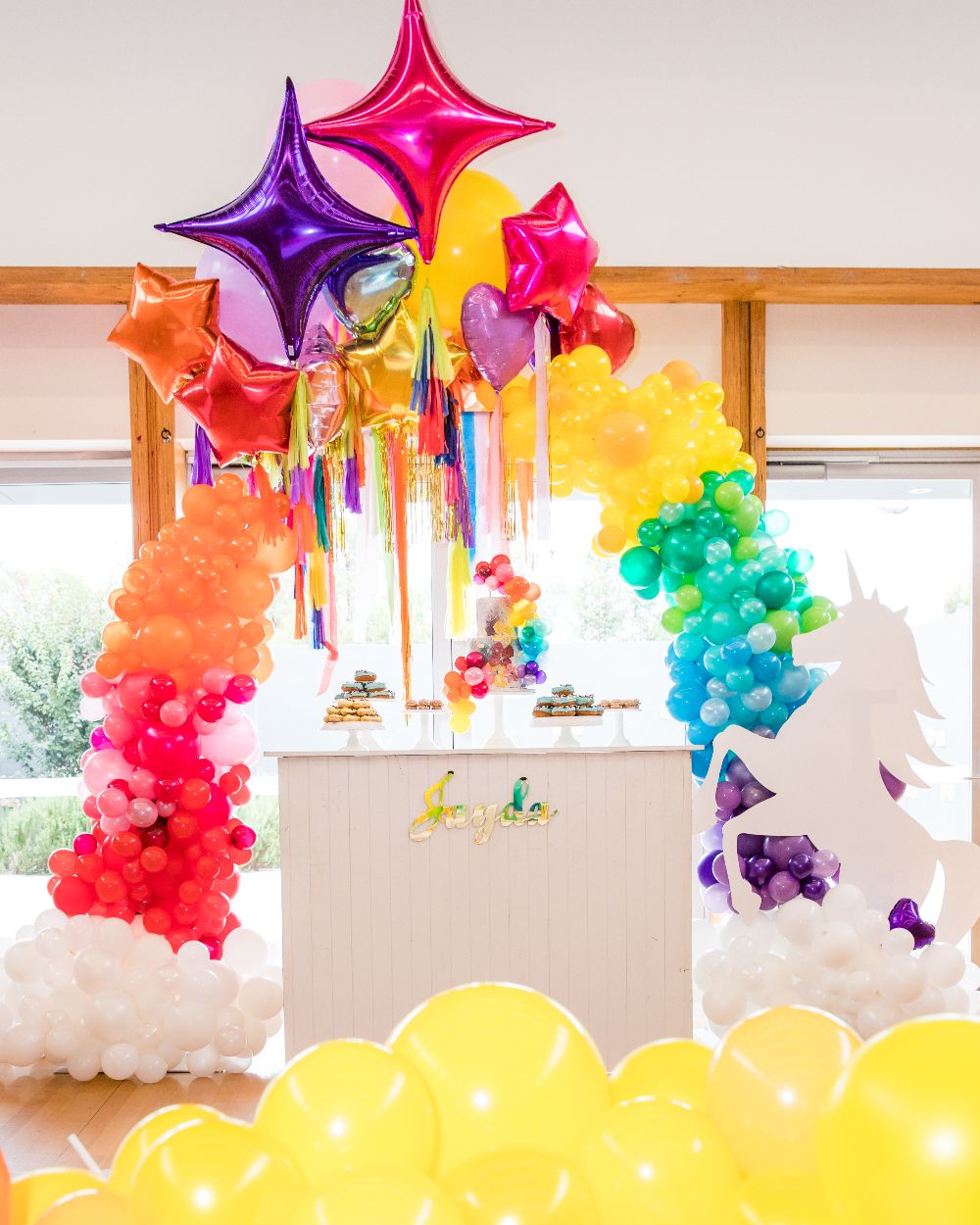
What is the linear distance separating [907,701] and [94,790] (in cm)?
231

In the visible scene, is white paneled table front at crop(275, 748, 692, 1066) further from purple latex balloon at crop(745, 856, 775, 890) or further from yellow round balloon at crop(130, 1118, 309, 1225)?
yellow round balloon at crop(130, 1118, 309, 1225)

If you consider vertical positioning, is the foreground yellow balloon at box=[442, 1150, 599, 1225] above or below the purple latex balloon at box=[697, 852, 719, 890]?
above

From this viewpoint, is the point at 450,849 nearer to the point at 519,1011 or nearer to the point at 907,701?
the point at 907,701

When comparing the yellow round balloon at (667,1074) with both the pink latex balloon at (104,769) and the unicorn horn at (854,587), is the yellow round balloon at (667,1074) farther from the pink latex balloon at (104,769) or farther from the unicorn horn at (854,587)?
the pink latex balloon at (104,769)

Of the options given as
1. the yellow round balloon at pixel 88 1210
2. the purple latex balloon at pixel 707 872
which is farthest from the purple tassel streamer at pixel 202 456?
the yellow round balloon at pixel 88 1210

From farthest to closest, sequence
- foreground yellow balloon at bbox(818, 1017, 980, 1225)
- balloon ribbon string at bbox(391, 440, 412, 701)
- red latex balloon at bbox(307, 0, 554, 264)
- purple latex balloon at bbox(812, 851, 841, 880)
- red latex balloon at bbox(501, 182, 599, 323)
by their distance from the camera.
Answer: purple latex balloon at bbox(812, 851, 841, 880), balloon ribbon string at bbox(391, 440, 412, 701), red latex balloon at bbox(501, 182, 599, 323), red latex balloon at bbox(307, 0, 554, 264), foreground yellow balloon at bbox(818, 1017, 980, 1225)

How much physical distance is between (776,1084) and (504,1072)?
10.5 inches

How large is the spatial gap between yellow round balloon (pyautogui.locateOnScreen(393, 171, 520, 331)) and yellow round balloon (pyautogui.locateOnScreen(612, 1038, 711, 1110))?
1.66 meters

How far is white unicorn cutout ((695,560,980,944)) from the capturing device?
290cm

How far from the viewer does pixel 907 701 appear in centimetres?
292

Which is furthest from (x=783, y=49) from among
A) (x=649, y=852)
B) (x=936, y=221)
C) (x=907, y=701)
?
(x=649, y=852)

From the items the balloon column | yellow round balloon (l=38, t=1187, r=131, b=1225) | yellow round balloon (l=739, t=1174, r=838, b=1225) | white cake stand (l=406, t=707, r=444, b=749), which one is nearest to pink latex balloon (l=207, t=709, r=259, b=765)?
the balloon column

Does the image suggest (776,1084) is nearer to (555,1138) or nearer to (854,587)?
(555,1138)

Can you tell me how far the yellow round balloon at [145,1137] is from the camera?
1054 millimetres
